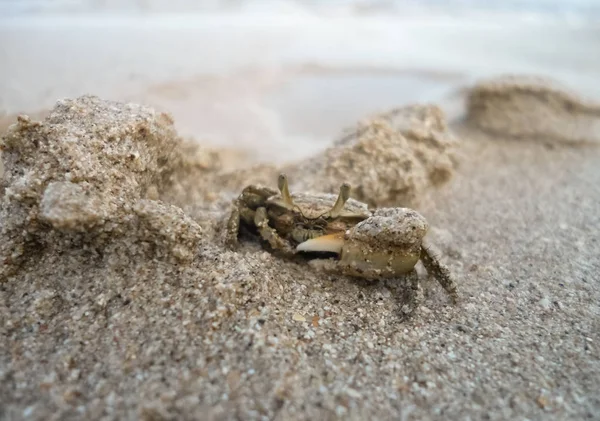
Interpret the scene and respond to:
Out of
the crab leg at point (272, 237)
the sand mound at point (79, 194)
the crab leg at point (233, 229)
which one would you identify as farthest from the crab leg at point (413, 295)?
the sand mound at point (79, 194)

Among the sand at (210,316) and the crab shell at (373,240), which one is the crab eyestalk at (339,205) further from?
the sand at (210,316)

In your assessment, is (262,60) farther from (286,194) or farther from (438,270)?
(438,270)

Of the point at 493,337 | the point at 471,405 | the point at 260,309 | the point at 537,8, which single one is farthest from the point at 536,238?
the point at 537,8

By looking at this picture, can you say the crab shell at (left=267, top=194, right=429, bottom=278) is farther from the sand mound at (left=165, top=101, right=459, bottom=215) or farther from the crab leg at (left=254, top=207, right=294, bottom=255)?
the sand mound at (left=165, top=101, right=459, bottom=215)

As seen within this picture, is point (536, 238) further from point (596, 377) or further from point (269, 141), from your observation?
point (269, 141)

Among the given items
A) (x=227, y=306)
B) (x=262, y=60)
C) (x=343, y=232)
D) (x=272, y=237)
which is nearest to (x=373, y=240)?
(x=343, y=232)

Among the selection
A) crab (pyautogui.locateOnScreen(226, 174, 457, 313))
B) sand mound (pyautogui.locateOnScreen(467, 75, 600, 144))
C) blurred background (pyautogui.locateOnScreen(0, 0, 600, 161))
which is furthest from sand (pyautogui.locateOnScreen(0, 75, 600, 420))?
sand mound (pyautogui.locateOnScreen(467, 75, 600, 144))
